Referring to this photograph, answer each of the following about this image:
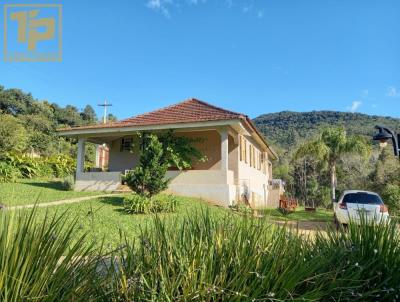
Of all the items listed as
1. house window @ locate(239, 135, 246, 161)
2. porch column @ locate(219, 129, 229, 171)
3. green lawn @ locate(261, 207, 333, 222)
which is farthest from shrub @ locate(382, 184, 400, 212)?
porch column @ locate(219, 129, 229, 171)

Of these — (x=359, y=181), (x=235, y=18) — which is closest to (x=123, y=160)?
(x=235, y=18)

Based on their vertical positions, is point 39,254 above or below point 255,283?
above

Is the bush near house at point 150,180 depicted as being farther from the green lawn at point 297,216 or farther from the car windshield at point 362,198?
the car windshield at point 362,198

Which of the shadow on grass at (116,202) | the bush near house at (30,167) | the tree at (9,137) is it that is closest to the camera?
the shadow on grass at (116,202)

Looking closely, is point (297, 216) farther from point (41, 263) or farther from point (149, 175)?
point (41, 263)

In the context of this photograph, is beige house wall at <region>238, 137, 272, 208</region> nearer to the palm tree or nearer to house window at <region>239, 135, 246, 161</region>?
house window at <region>239, 135, 246, 161</region>

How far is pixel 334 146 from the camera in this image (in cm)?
2953

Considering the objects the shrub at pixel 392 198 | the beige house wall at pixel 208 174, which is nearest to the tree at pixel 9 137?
the beige house wall at pixel 208 174

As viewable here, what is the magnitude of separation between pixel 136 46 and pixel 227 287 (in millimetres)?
18834

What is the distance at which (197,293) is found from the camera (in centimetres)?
204

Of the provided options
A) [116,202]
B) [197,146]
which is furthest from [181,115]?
[116,202]

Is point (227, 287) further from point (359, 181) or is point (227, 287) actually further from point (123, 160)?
point (359, 181)

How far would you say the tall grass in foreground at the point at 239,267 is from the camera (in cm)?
209

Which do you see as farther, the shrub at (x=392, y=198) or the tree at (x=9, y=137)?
the tree at (x=9, y=137)
